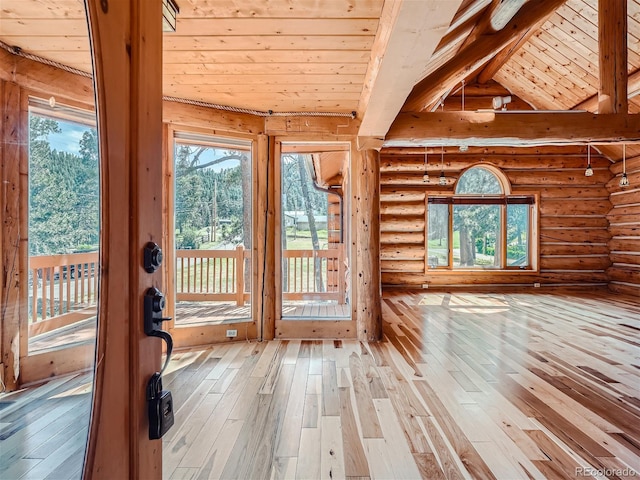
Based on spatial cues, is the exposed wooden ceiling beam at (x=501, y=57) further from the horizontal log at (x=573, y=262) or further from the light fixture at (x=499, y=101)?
the horizontal log at (x=573, y=262)

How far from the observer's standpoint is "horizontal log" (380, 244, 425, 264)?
727 cm

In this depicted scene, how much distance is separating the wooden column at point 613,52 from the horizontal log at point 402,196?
3447 millimetres

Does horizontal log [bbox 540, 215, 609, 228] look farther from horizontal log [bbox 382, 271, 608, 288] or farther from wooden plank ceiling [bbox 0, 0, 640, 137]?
wooden plank ceiling [bbox 0, 0, 640, 137]

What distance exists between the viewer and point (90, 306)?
2.66 ft

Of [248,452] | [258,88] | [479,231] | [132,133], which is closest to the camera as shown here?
[132,133]

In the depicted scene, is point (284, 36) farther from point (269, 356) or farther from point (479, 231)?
point (479, 231)

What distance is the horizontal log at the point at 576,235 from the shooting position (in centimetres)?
723

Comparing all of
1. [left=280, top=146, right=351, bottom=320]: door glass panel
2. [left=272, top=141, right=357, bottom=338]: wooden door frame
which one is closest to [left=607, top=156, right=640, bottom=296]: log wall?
[left=280, top=146, right=351, bottom=320]: door glass panel

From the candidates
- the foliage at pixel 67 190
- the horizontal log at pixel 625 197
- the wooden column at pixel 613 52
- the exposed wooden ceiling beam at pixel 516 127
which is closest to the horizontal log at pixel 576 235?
the horizontal log at pixel 625 197

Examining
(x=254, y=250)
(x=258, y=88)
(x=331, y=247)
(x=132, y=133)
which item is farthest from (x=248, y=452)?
(x=258, y=88)

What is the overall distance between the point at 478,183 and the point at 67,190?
25.9 feet

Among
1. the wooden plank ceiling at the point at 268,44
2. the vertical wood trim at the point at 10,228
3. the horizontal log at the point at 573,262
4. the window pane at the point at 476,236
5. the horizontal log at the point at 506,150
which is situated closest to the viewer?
the vertical wood trim at the point at 10,228

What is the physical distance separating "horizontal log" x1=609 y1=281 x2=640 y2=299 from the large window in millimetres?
1740

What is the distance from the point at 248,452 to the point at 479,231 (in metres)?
7.00
